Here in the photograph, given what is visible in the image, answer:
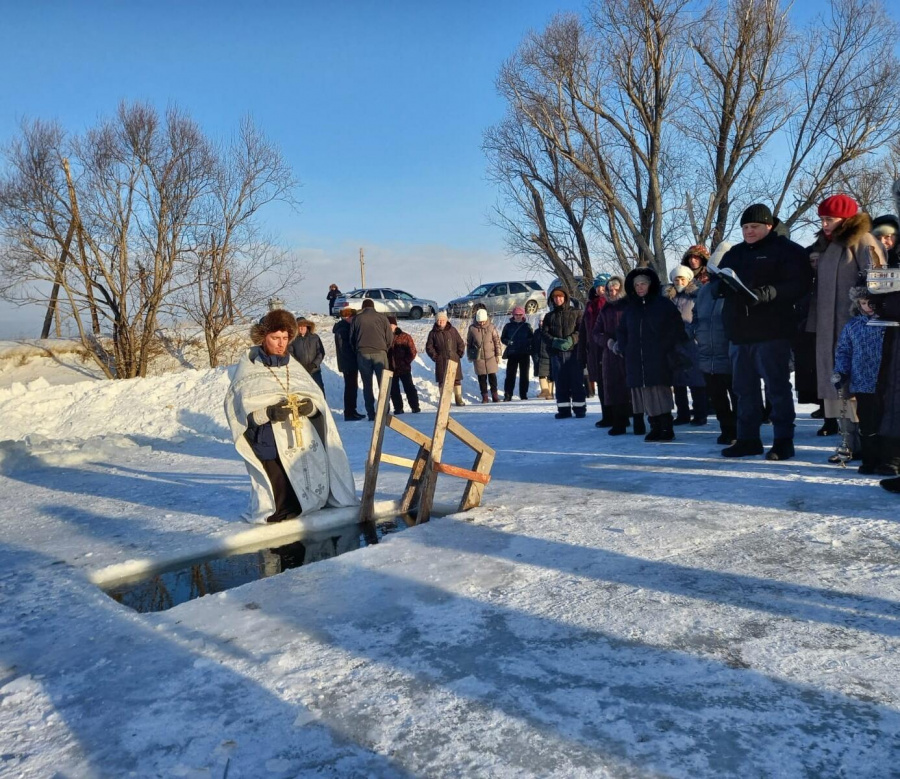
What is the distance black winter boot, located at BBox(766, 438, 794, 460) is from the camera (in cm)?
577

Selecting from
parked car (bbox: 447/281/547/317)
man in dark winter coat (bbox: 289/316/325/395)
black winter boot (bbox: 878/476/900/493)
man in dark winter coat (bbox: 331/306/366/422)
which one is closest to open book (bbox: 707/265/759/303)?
black winter boot (bbox: 878/476/900/493)

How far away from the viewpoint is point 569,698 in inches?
95.7

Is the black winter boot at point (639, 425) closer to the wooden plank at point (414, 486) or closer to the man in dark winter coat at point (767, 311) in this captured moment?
the man in dark winter coat at point (767, 311)

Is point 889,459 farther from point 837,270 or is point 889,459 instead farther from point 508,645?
point 508,645

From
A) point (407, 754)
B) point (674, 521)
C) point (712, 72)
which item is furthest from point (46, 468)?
point (712, 72)

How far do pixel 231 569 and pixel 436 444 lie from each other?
139 centimetres

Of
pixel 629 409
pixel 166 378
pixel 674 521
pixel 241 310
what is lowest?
pixel 674 521

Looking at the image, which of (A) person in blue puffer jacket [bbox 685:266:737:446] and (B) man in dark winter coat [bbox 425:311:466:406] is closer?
(A) person in blue puffer jacket [bbox 685:266:737:446]

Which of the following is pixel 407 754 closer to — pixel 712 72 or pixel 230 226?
pixel 230 226

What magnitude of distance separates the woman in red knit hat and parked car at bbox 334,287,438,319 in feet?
75.0

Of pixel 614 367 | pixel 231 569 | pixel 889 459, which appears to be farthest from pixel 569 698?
pixel 614 367

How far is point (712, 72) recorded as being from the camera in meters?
20.8

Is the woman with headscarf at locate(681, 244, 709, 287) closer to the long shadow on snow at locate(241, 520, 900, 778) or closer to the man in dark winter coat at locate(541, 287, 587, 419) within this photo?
the man in dark winter coat at locate(541, 287, 587, 419)

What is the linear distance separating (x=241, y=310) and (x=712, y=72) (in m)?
14.0
